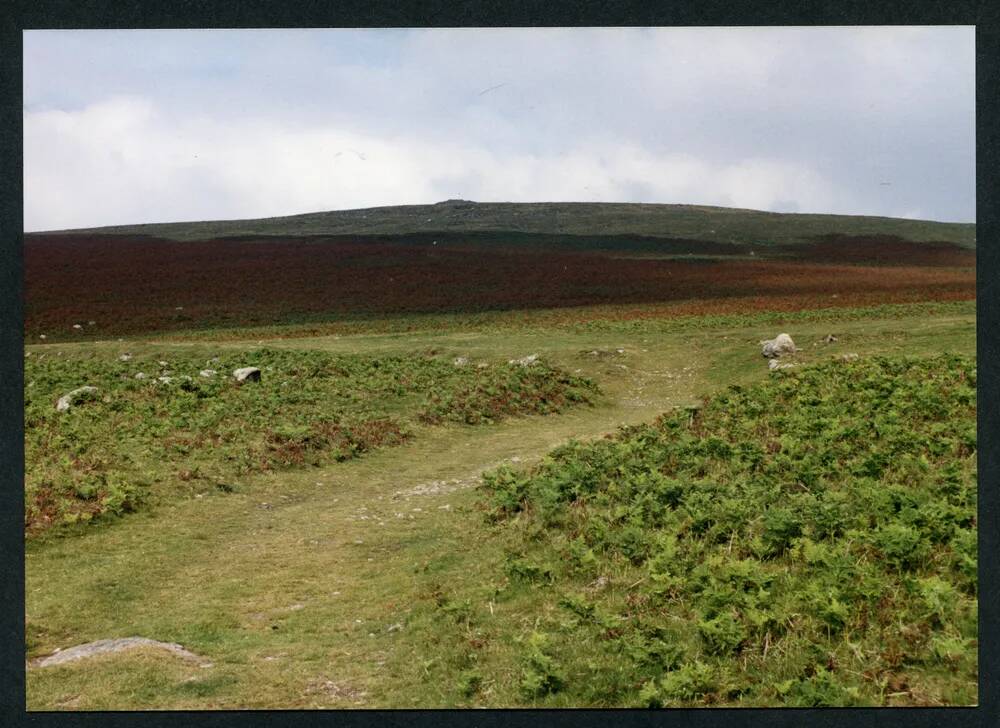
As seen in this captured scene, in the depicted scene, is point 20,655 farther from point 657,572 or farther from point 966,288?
point 966,288

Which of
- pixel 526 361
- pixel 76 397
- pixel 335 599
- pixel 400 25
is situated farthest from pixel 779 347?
pixel 76 397

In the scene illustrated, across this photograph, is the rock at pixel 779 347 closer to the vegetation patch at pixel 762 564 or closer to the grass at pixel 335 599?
the grass at pixel 335 599

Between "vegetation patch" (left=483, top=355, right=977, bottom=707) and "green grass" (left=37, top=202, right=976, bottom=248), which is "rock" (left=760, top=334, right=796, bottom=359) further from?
"green grass" (left=37, top=202, right=976, bottom=248)

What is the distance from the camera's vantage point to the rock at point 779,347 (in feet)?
91.5

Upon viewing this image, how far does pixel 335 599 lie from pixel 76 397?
1601 centimetres

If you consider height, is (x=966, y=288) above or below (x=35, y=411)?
above

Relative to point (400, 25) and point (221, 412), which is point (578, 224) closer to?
point (221, 412)

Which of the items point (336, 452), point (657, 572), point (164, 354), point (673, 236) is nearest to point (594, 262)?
point (673, 236)

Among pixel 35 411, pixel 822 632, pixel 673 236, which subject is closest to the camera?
pixel 822 632

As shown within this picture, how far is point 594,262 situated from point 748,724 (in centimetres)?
6206

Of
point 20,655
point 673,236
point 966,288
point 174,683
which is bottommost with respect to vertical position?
point 174,683

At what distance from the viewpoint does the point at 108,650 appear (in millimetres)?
9109

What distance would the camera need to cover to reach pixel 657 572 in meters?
9.02

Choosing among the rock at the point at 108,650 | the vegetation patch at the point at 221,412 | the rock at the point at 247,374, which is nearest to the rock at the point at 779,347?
the vegetation patch at the point at 221,412
